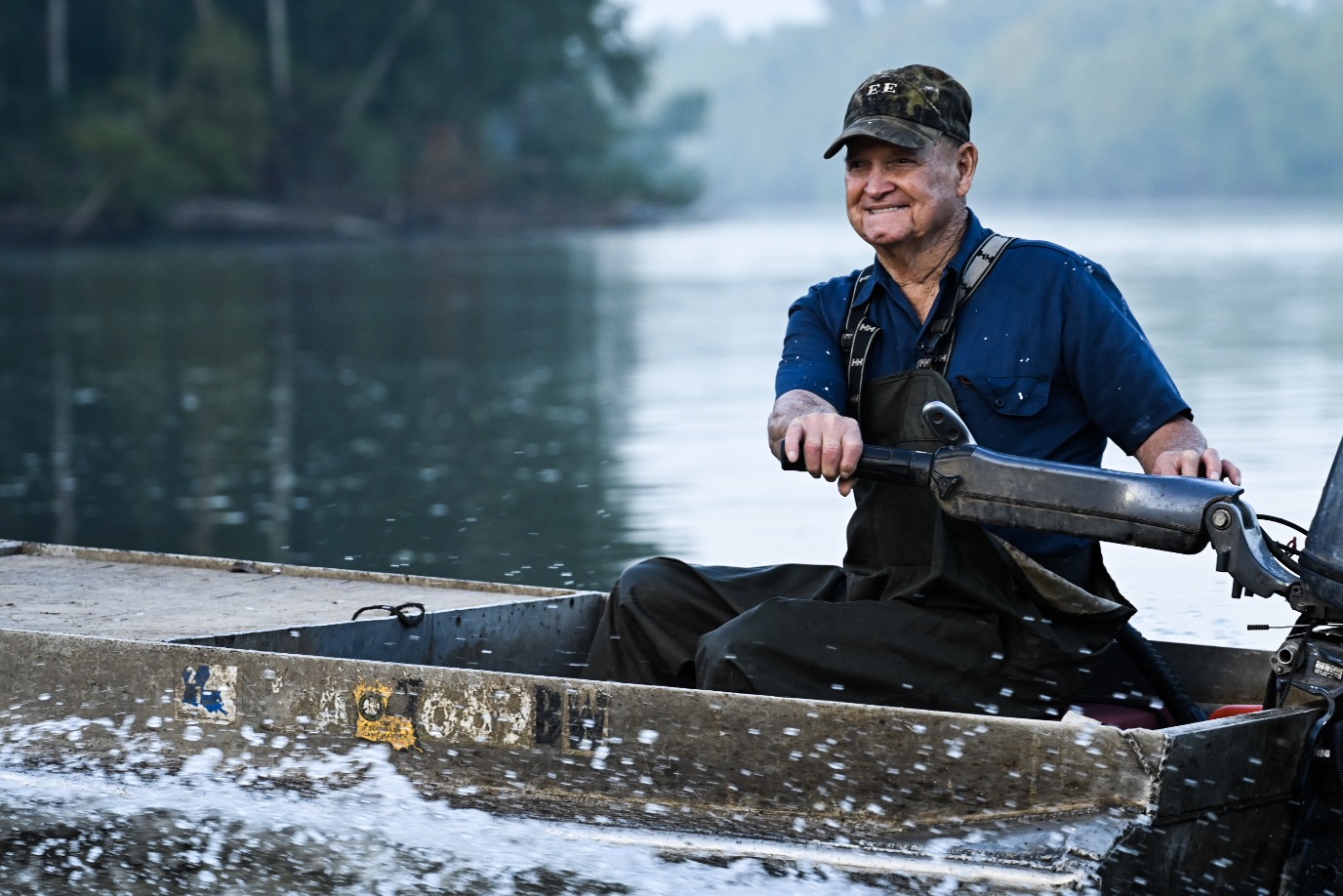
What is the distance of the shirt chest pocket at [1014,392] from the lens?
4004 millimetres

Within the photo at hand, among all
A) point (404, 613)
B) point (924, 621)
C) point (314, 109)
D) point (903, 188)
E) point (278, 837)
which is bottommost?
point (278, 837)

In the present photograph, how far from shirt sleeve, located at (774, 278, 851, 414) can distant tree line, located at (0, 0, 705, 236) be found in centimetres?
4344

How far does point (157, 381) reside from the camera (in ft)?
52.7

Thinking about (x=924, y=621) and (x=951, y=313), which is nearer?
(x=924, y=621)

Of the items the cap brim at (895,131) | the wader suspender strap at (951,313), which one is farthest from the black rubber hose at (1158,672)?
the cap brim at (895,131)

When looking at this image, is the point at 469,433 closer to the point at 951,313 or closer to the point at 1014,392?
the point at 951,313

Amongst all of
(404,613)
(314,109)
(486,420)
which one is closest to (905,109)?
(404,613)

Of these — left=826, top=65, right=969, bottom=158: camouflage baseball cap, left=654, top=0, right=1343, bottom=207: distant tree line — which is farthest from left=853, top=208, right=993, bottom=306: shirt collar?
left=654, top=0, right=1343, bottom=207: distant tree line

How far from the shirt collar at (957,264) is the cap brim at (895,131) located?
0.77ft

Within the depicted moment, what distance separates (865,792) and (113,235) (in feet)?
150

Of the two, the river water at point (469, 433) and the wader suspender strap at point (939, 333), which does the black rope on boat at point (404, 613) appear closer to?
the river water at point (469, 433)

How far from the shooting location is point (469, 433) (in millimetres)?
12609

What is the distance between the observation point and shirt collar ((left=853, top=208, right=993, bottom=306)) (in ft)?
13.5

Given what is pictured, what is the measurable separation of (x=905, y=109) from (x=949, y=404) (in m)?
0.62
